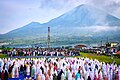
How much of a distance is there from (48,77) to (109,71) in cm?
467

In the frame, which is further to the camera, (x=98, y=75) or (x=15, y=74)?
(x=15, y=74)

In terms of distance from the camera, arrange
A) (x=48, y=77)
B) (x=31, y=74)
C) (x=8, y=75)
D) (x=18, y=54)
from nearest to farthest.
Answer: (x=48, y=77) < (x=8, y=75) < (x=31, y=74) < (x=18, y=54)

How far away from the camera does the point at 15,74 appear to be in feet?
72.7

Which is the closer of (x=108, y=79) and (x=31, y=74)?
(x=108, y=79)

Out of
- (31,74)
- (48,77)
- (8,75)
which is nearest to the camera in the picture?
(48,77)

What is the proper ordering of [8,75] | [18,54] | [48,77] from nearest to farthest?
1. [48,77]
2. [8,75]
3. [18,54]

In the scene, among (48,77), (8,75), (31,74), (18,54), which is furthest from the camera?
(18,54)

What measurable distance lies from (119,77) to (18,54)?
85.1 feet

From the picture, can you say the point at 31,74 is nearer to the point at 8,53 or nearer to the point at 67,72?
the point at 67,72

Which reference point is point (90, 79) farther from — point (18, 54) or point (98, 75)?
point (18, 54)

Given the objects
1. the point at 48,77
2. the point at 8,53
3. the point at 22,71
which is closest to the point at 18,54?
the point at 8,53

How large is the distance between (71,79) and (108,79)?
2604mm

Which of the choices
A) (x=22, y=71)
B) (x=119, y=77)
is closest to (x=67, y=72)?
(x=119, y=77)

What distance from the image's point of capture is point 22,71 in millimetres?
24156
